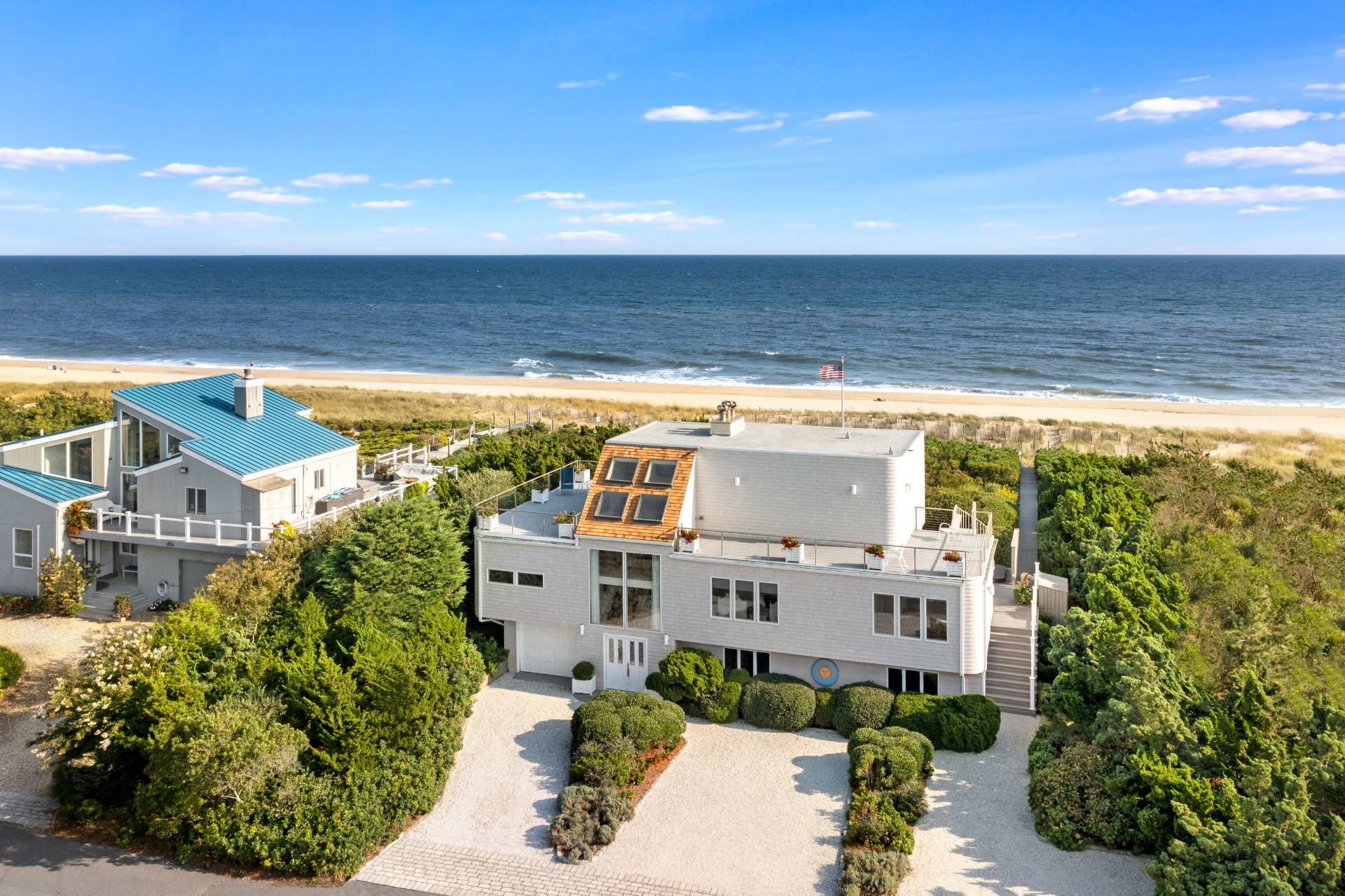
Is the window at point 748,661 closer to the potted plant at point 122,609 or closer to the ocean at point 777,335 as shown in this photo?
the potted plant at point 122,609

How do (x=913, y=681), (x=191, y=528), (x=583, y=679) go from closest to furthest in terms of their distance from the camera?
(x=913, y=681) < (x=583, y=679) < (x=191, y=528)

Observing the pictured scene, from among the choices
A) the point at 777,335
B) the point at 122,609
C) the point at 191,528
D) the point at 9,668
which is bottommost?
the point at 9,668

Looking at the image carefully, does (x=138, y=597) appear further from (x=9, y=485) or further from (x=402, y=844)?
(x=402, y=844)

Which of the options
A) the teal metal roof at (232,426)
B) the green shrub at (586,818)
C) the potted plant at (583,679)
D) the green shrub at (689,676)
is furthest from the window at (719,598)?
the teal metal roof at (232,426)

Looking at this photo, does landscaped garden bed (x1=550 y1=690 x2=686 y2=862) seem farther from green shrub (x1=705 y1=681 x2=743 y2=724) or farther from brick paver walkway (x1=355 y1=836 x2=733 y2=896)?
green shrub (x1=705 y1=681 x2=743 y2=724)

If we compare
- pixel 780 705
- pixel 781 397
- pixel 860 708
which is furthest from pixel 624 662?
pixel 781 397

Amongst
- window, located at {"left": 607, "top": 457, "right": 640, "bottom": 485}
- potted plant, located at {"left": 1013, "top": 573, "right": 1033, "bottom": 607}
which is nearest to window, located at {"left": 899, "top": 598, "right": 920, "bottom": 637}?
potted plant, located at {"left": 1013, "top": 573, "right": 1033, "bottom": 607}

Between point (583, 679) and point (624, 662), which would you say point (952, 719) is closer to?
point (624, 662)

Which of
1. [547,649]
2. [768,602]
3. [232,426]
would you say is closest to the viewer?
[768,602]
